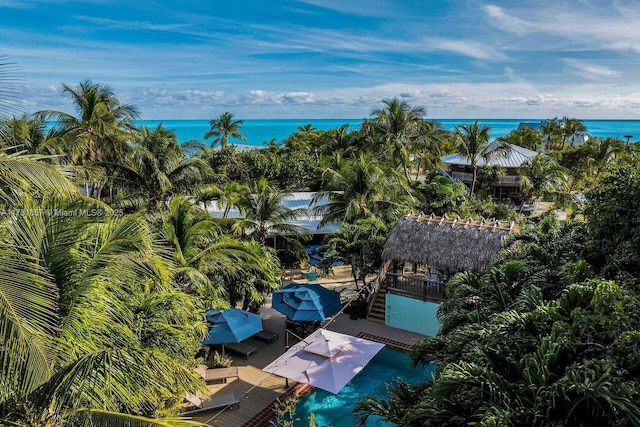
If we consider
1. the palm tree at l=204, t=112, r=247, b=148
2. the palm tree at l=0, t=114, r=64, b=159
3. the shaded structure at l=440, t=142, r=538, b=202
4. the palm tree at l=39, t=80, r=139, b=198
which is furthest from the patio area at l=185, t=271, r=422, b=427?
the palm tree at l=204, t=112, r=247, b=148

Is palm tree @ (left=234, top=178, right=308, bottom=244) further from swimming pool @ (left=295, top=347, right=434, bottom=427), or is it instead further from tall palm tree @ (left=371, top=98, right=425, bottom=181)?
tall palm tree @ (left=371, top=98, right=425, bottom=181)

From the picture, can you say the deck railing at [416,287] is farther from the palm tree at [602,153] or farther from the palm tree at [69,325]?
the palm tree at [602,153]

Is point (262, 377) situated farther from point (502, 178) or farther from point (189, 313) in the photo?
point (502, 178)

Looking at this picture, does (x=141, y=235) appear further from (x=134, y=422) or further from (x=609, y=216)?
(x=609, y=216)

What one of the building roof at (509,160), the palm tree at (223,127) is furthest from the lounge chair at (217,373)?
the palm tree at (223,127)

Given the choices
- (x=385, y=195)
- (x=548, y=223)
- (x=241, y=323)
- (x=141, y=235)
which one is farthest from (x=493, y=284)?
(x=385, y=195)
